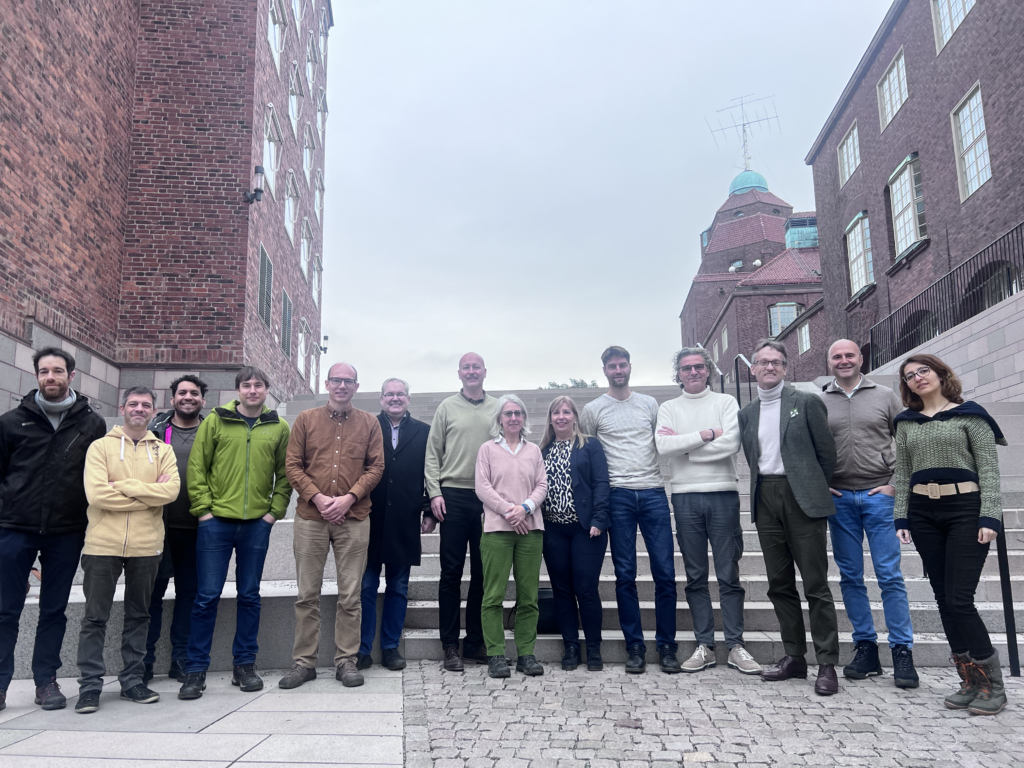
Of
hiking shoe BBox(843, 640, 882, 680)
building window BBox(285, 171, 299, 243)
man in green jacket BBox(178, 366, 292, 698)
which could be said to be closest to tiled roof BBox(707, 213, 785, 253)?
building window BBox(285, 171, 299, 243)

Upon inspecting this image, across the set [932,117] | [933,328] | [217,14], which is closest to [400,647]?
[217,14]

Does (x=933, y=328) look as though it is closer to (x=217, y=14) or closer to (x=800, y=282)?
(x=217, y=14)

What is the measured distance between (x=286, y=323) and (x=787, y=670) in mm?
15351

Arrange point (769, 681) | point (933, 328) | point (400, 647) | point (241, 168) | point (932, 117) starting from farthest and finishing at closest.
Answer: point (932, 117) < point (933, 328) < point (241, 168) < point (400, 647) < point (769, 681)

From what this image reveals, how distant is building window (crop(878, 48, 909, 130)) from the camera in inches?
738

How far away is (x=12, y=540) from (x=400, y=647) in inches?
96.2

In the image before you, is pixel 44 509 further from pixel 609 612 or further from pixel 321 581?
pixel 609 612

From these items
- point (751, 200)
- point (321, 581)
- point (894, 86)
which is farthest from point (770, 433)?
point (751, 200)

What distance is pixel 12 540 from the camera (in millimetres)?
4133

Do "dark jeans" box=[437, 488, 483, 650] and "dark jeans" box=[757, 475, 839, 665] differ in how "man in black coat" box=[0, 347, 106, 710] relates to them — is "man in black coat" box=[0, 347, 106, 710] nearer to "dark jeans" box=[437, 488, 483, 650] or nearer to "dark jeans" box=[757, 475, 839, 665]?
"dark jeans" box=[437, 488, 483, 650]

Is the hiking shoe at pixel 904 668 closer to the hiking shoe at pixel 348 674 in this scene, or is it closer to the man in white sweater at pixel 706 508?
the man in white sweater at pixel 706 508

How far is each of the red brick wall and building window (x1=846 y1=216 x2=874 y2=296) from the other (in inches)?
727

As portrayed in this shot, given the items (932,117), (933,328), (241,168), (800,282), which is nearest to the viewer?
(241,168)

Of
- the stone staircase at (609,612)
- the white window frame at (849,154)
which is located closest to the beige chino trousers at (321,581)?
the stone staircase at (609,612)
